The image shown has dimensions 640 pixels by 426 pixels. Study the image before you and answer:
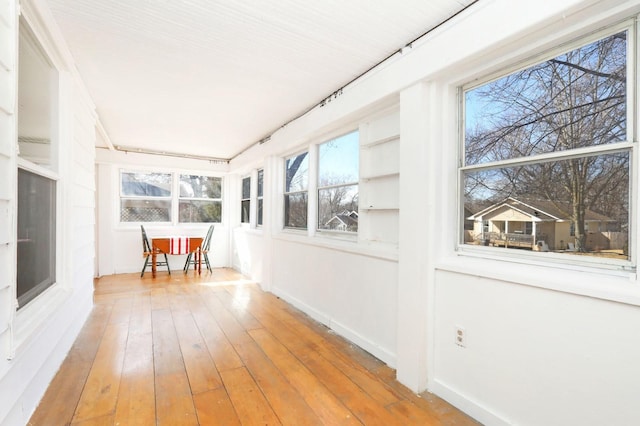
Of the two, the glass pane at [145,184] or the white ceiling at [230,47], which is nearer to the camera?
the white ceiling at [230,47]

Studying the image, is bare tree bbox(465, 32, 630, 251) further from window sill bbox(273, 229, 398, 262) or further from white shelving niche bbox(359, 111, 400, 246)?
window sill bbox(273, 229, 398, 262)

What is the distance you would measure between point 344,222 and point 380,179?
0.71 metres

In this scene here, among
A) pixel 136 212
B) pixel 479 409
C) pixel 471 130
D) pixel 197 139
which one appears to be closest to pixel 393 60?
pixel 471 130

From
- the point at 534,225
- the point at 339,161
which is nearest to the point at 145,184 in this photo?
the point at 339,161

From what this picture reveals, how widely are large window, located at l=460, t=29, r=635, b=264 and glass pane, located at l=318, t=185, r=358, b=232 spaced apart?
124 cm

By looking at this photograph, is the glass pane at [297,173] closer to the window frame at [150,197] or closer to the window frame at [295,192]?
the window frame at [295,192]

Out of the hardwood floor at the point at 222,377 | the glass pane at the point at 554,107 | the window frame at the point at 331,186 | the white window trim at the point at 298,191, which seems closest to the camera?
the glass pane at the point at 554,107

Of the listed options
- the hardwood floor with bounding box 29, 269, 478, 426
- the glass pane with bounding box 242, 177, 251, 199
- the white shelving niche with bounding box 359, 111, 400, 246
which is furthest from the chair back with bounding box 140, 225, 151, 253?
the white shelving niche with bounding box 359, 111, 400, 246

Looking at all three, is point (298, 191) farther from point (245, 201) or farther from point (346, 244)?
point (245, 201)

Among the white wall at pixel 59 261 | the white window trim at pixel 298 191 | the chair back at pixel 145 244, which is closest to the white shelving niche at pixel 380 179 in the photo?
the white window trim at pixel 298 191

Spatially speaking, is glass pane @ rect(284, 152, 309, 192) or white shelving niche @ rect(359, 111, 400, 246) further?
glass pane @ rect(284, 152, 309, 192)

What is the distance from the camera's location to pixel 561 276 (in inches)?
58.1

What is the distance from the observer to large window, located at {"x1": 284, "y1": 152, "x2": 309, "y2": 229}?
12.9 feet

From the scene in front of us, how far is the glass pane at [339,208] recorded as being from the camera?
A: 3.08 m
